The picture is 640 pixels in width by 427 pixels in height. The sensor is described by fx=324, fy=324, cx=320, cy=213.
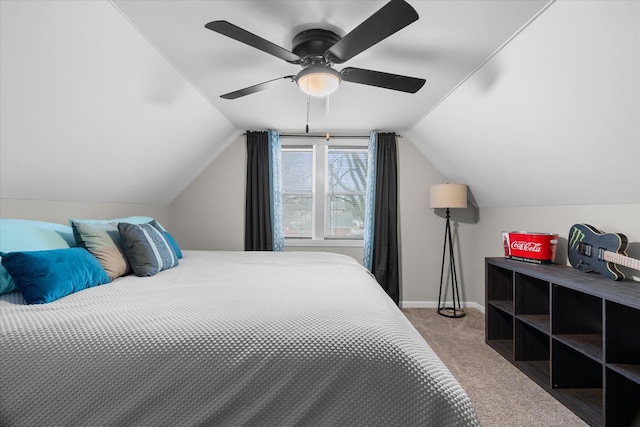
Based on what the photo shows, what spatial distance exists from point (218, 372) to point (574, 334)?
237cm

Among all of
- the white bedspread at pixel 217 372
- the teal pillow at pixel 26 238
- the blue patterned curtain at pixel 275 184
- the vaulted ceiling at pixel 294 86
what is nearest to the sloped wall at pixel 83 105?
the vaulted ceiling at pixel 294 86

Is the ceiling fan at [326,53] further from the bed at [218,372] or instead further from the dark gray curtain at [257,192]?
the dark gray curtain at [257,192]

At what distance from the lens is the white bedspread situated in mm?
Result: 955

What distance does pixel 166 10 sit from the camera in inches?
69.2

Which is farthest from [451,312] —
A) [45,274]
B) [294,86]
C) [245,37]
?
[45,274]

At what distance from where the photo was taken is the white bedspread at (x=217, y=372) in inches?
37.6

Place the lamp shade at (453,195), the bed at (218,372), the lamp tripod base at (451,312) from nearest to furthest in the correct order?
the bed at (218,372) < the lamp shade at (453,195) < the lamp tripod base at (451,312)

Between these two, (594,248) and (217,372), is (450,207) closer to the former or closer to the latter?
(594,248)

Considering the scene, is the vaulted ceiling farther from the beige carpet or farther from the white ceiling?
the beige carpet

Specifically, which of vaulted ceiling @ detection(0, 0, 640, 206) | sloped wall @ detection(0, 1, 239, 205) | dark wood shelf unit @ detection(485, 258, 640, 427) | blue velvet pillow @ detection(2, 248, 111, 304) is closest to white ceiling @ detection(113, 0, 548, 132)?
vaulted ceiling @ detection(0, 0, 640, 206)

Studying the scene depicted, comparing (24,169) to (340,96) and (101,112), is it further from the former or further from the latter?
(340,96)

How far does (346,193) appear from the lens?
438cm

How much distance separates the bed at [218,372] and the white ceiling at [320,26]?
159 cm

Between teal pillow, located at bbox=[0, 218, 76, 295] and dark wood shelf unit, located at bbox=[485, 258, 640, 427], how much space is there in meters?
2.91
